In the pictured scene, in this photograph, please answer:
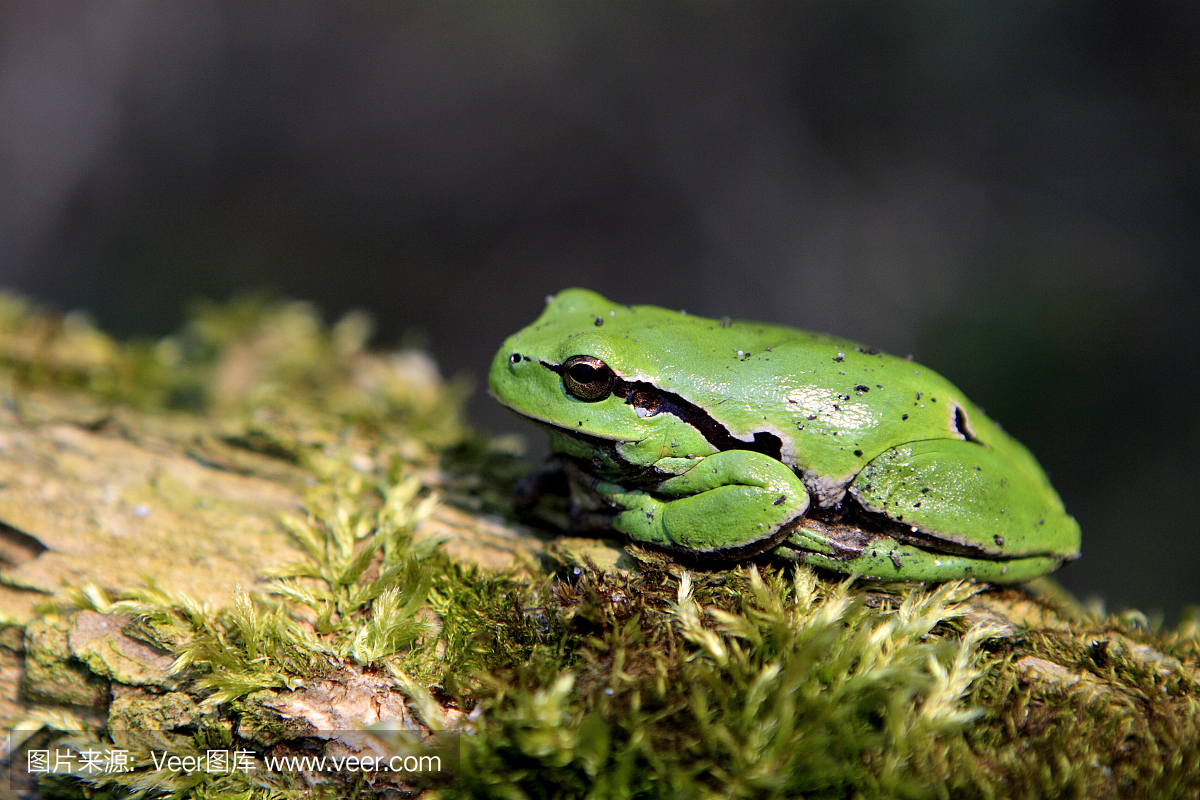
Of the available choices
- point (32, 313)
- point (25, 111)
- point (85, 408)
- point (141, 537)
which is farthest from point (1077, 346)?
point (25, 111)

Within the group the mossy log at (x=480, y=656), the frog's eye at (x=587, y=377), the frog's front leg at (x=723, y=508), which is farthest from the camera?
the frog's eye at (x=587, y=377)

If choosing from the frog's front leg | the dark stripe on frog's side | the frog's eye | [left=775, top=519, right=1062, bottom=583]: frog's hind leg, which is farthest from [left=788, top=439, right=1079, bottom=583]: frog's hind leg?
the frog's eye

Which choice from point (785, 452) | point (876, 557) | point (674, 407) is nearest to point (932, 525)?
point (876, 557)

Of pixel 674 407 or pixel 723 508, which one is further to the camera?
pixel 674 407

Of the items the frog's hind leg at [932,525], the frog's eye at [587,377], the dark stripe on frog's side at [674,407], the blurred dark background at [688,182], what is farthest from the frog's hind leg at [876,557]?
the blurred dark background at [688,182]

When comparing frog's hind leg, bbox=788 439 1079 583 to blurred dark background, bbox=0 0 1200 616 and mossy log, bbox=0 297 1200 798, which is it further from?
blurred dark background, bbox=0 0 1200 616

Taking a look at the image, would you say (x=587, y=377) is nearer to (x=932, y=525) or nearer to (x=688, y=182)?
(x=932, y=525)

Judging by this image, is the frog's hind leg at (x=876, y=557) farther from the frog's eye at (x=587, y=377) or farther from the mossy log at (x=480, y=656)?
the frog's eye at (x=587, y=377)
